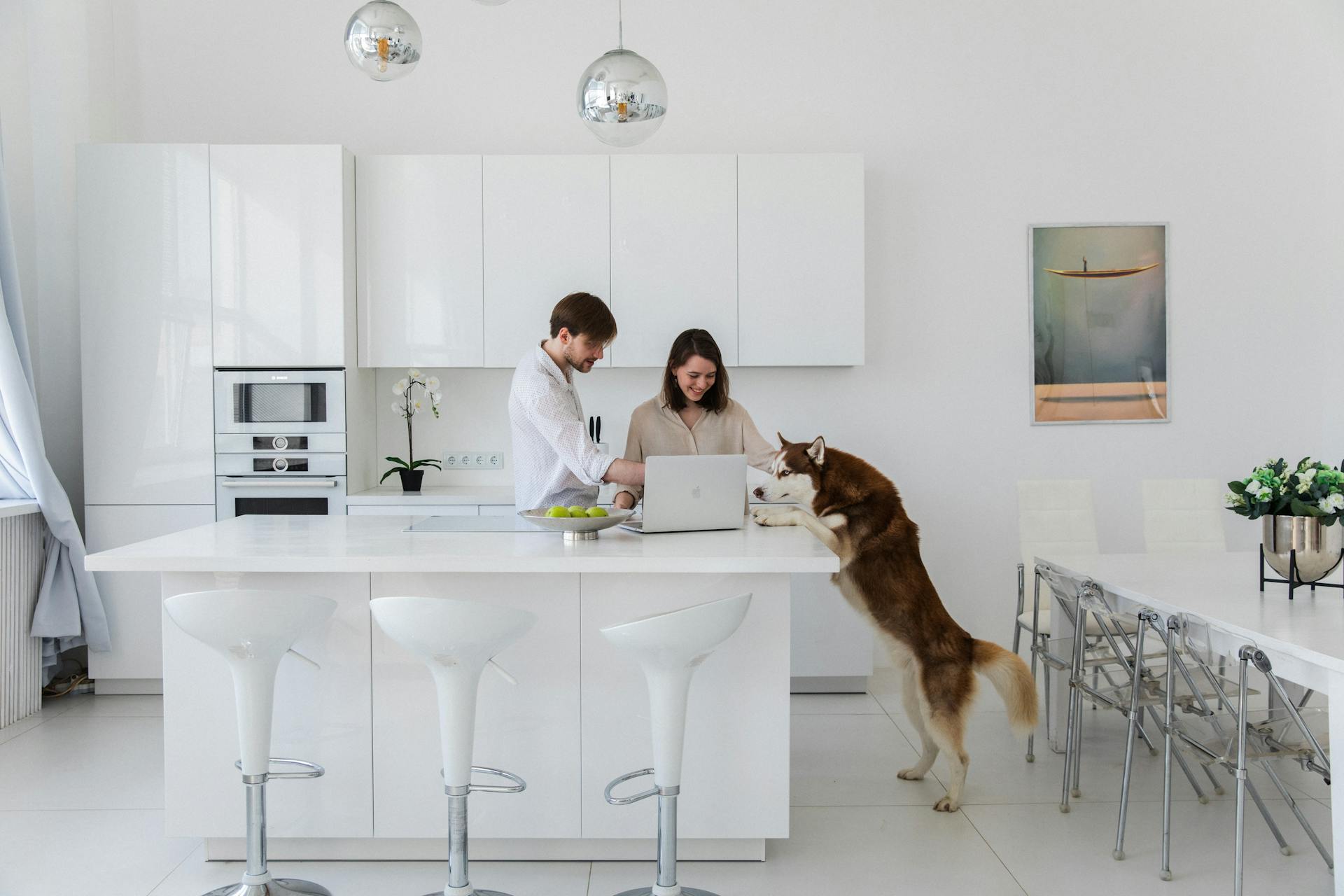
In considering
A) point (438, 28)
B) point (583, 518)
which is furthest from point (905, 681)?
point (438, 28)

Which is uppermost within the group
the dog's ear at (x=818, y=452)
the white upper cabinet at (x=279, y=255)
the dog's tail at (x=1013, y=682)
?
the white upper cabinet at (x=279, y=255)

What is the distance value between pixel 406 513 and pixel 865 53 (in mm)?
3011

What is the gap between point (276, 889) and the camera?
258 cm

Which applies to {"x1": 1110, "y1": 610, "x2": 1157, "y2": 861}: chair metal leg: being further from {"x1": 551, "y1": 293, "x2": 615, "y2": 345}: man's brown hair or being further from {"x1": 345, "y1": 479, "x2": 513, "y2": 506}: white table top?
{"x1": 345, "y1": 479, "x2": 513, "y2": 506}: white table top

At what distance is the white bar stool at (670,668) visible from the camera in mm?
2275

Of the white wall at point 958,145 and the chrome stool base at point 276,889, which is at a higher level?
the white wall at point 958,145

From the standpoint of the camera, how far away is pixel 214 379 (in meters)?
4.39

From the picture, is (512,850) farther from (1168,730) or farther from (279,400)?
(279,400)

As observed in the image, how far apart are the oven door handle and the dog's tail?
278 centimetres

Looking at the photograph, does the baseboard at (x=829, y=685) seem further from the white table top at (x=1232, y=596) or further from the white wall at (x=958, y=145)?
the white table top at (x=1232, y=596)

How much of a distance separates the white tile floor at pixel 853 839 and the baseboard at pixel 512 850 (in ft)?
0.08

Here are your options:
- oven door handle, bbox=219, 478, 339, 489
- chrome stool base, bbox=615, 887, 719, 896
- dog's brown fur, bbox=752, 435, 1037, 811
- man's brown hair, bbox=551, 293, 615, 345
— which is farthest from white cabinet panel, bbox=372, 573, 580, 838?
oven door handle, bbox=219, 478, 339, 489

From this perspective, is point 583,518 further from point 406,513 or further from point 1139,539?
point 1139,539

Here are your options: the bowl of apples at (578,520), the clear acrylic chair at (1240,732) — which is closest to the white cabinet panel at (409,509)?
the bowl of apples at (578,520)
